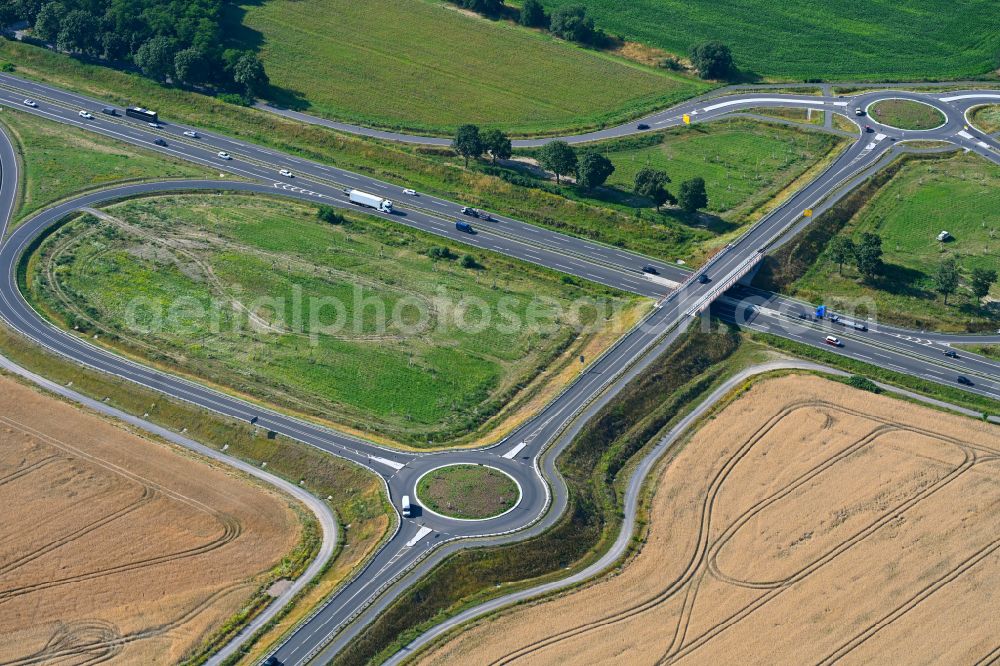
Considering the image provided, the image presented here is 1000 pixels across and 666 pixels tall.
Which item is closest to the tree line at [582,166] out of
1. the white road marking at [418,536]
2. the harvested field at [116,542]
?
the white road marking at [418,536]

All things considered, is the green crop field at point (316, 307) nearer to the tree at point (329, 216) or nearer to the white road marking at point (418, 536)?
the tree at point (329, 216)

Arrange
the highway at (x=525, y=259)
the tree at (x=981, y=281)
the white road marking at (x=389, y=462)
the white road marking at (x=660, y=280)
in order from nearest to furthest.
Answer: the highway at (x=525, y=259) → the white road marking at (x=389, y=462) → the tree at (x=981, y=281) → the white road marking at (x=660, y=280)

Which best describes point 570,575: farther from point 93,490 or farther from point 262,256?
point 262,256

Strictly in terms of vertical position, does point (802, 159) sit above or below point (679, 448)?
above

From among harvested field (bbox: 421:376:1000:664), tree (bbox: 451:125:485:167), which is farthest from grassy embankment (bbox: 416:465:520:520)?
tree (bbox: 451:125:485:167)

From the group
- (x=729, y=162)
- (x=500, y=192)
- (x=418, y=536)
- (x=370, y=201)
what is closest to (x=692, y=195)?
(x=729, y=162)

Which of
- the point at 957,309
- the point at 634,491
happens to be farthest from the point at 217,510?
the point at 957,309

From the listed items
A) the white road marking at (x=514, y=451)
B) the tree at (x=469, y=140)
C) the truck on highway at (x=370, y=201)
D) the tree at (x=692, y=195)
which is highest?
→ the tree at (x=469, y=140)
